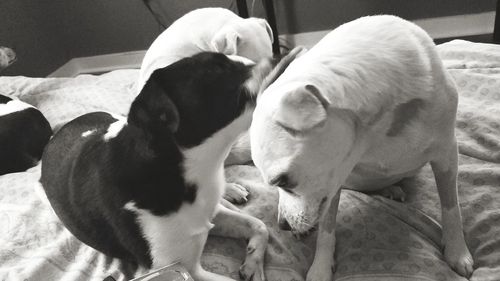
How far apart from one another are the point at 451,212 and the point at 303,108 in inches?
27.8

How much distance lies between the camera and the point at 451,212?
1486 mm

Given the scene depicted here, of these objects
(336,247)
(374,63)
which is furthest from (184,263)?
(374,63)

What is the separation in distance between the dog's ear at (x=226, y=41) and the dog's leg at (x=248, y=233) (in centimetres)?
67

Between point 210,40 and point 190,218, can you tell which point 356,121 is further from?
point 210,40

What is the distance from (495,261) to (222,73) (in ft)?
3.29

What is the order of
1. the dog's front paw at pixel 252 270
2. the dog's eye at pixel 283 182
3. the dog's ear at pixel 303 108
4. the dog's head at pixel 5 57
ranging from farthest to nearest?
1. the dog's head at pixel 5 57
2. the dog's front paw at pixel 252 270
3. the dog's eye at pixel 283 182
4. the dog's ear at pixel 303 108

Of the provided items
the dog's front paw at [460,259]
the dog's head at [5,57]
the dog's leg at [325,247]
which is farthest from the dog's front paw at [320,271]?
the dog's head at [5,57]

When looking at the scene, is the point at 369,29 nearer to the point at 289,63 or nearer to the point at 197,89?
the point at 289,63

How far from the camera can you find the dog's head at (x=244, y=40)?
1.98 m

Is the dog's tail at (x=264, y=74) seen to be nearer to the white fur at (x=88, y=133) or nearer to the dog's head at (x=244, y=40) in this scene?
the dog's head at (x=244, y=40)

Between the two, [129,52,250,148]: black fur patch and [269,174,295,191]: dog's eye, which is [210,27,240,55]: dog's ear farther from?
[269,174,295,191]: dog's eye

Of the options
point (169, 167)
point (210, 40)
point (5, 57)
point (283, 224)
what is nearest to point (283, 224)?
point (283, 224)

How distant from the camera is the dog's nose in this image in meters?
1.56

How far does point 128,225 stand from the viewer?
4.73 feet
